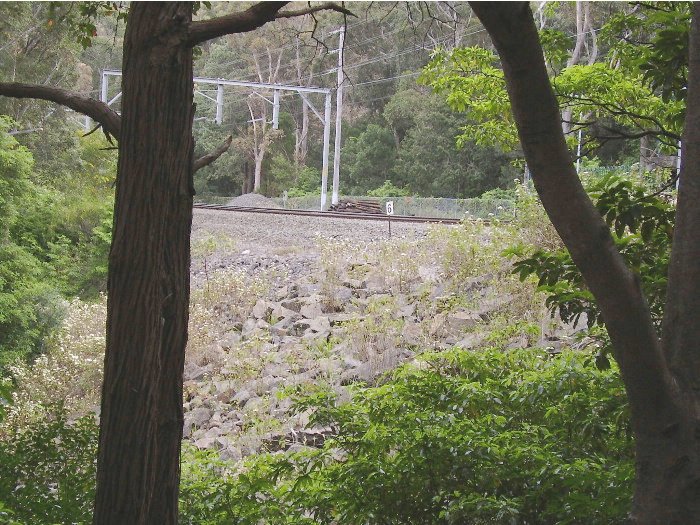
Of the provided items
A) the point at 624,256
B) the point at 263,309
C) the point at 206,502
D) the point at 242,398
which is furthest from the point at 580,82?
the point at 263,309

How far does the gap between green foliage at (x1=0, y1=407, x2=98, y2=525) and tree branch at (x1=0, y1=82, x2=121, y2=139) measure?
185cm

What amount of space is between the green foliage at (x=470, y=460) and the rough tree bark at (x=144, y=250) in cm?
79

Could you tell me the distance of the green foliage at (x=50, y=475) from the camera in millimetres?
4160

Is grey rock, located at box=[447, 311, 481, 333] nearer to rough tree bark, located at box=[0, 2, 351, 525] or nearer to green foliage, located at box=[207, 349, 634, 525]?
green foliage, located at box=[207, 349, 634, 525]

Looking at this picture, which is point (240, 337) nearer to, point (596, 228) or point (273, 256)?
point (273, 256)

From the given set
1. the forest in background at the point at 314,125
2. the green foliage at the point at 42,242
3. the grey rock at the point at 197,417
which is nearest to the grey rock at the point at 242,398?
the grey rock at the point at 197,417

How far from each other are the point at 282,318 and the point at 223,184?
37.7 metres

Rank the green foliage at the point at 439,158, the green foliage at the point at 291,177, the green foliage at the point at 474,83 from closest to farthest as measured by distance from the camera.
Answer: the green foliage at the point at 474,83 < the green foliage at the point at 439,158 < the green foliage at the point at 291,177

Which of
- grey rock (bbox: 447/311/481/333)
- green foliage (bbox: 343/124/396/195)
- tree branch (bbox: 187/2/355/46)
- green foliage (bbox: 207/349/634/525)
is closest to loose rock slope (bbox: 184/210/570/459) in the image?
grey rock (bbox: 447/311/481/333)

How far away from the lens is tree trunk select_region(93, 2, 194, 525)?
3332 millimetres

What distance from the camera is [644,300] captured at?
2.66 metres

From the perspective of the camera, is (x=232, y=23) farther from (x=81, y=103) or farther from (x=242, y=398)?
(x=242, y=398)

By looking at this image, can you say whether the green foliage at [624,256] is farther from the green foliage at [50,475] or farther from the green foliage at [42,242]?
the green foliage at [42,242]

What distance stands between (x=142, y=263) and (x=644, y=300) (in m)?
1.88
